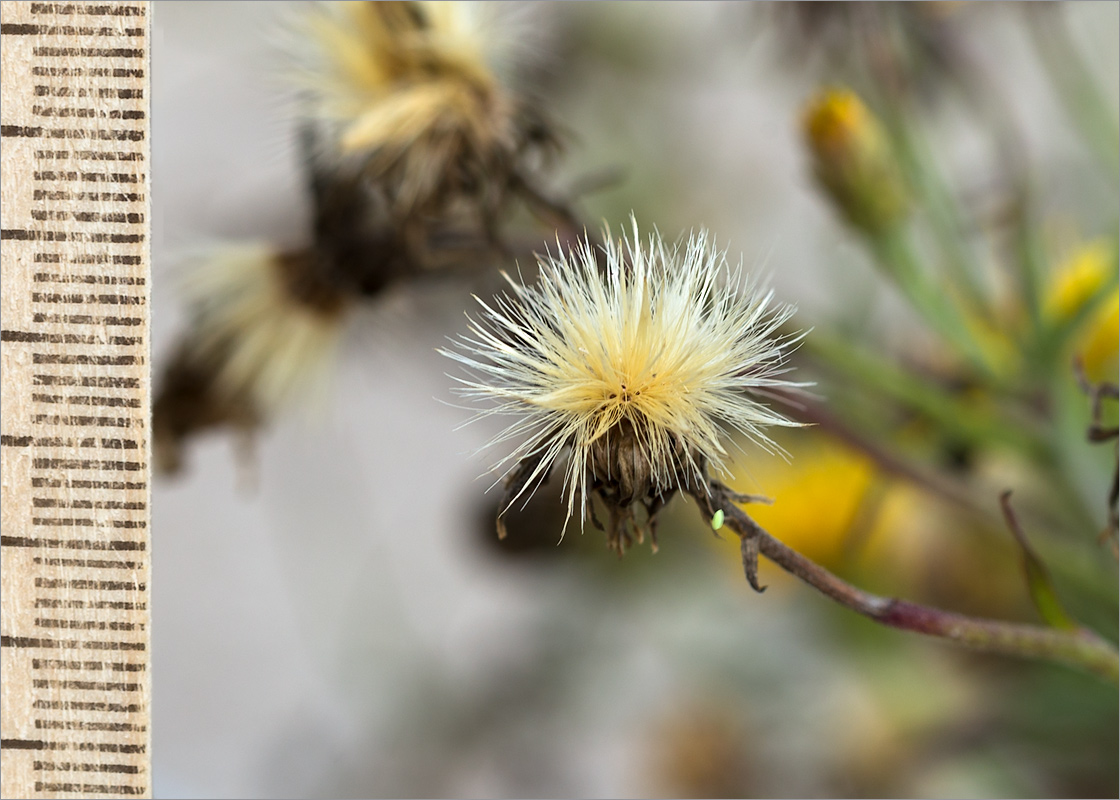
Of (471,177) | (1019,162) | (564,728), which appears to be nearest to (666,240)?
(471,177)

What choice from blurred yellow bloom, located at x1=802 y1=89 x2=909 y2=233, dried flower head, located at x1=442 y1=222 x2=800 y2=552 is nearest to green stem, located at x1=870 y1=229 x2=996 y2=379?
blurred yellow bloom, located at x1=802 y1=89 x2=909 y2=233

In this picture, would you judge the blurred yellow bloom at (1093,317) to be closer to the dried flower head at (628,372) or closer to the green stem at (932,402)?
the green stem at (932,402)

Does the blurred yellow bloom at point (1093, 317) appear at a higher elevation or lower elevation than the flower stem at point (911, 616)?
higher

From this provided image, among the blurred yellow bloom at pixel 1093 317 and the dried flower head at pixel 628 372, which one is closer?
the dried flower head at pixel 628 372

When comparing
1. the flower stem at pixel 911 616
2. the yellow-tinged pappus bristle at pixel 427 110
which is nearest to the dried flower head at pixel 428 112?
the yellow-tinged pappus bristle at pixel 427 110

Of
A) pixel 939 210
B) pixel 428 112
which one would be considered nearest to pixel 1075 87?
pixel 939 210

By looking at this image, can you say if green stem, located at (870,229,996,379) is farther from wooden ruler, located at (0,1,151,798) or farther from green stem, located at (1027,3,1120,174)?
wooden ruler, located at (0,1,151,798)

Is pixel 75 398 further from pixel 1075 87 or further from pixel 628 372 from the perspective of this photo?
pixel 1075 87
